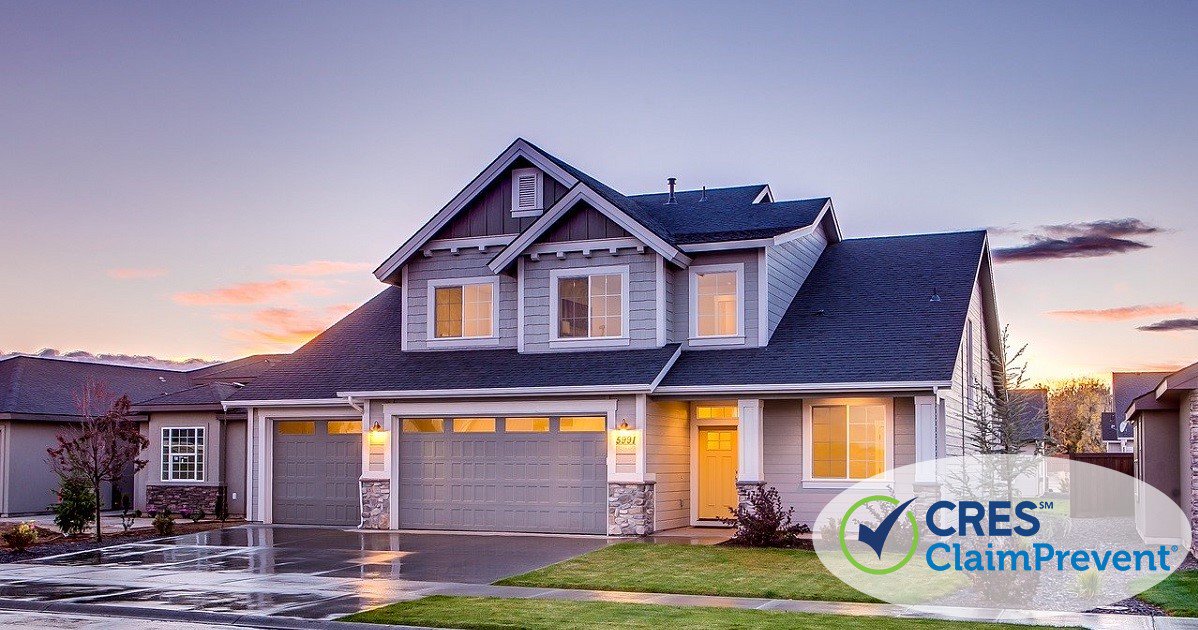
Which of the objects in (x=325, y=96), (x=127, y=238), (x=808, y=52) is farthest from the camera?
(x=127, y=238)

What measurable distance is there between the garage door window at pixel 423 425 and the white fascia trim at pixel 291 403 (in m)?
1.50

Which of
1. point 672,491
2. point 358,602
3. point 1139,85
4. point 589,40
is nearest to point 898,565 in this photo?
point 672,491

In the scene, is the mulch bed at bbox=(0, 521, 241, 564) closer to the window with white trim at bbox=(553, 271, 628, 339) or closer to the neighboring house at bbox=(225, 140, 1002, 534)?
the neighboring house at bbox=(225, 140, 1002, 534)

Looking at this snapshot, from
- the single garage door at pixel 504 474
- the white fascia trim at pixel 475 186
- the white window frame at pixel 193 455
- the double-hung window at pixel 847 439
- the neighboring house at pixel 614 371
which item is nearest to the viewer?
the double-hung window at pixel 847 439

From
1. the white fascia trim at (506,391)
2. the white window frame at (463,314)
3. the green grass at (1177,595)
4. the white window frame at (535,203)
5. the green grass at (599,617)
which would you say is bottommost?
the green grass at (599,617)

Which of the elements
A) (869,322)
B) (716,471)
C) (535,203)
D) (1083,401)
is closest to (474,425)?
(535,203)

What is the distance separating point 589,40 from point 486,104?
2.61m

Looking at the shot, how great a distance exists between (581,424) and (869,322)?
19.6 ft

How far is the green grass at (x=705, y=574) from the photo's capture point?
1492cm

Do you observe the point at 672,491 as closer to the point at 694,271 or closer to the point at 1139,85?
the point at 694,271

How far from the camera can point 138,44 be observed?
914 inches

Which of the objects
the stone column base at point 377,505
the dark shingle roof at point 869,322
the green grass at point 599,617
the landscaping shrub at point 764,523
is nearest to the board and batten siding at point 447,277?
the stone column base at point 377,505

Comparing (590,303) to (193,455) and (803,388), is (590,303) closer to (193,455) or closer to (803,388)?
(803,388)

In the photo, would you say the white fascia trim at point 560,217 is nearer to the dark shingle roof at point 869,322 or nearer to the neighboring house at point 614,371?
the neighboring house at point 614,371
